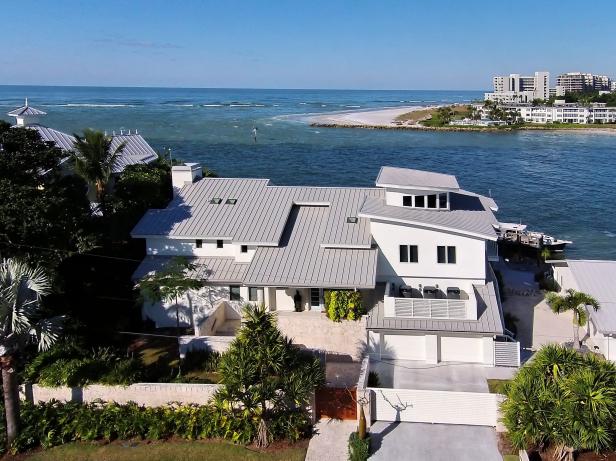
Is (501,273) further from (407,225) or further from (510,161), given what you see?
(510,161)

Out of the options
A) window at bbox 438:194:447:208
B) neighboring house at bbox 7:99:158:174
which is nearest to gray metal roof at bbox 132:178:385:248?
window at bbox 438:194:447:208

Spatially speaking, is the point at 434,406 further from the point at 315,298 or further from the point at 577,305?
the point at 577,305

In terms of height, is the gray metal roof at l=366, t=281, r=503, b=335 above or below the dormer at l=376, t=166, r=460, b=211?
below

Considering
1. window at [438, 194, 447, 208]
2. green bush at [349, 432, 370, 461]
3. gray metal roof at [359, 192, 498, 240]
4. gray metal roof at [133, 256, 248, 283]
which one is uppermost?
window at [438, 194, 447, 208]

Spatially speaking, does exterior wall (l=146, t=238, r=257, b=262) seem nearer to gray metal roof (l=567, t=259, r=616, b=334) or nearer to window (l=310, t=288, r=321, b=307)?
window (l=310, t=288, r=321, b=307)

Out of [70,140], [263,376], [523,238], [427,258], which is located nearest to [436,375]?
[427,258]

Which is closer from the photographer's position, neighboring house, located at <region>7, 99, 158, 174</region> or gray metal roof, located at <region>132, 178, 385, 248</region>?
gray metal roof, located at <region>132, 178, 385, 248</region>

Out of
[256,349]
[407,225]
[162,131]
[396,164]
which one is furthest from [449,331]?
[162,131]
